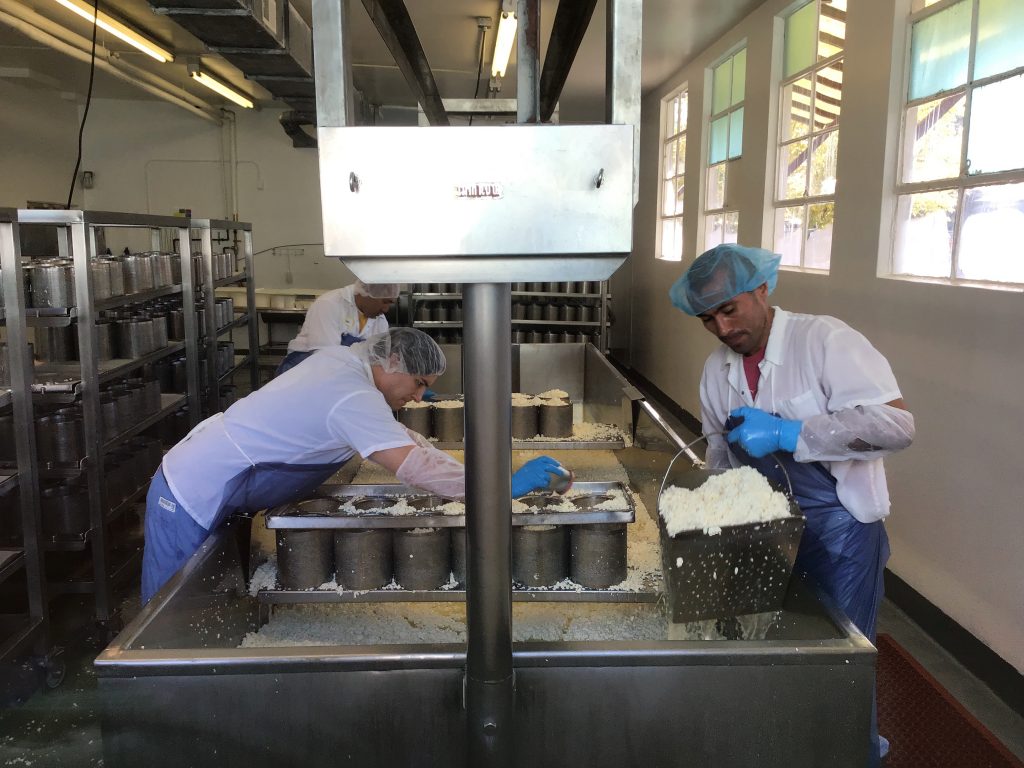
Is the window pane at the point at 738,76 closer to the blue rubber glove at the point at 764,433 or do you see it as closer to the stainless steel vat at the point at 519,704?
the blue rubber glove at the point at 764,433

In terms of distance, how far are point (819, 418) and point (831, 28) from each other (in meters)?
3.36

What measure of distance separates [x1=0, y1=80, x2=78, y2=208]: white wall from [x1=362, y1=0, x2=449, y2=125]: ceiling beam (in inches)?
282

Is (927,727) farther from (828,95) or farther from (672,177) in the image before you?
(672,177)

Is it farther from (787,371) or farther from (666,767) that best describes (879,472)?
(666,767)

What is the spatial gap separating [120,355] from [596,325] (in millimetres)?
4762

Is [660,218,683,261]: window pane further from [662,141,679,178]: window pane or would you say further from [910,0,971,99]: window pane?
[910,0,971,99]: window pane

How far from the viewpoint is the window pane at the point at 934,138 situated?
10.2 feet

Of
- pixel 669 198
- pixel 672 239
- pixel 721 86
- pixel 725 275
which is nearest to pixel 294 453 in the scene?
pixel 725 275

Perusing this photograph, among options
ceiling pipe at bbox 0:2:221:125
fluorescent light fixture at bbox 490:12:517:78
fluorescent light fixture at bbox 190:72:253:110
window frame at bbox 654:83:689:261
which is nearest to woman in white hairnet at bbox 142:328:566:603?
fluorescent light fixture at bbox 490:12:517:78

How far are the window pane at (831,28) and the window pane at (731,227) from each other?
1505mm

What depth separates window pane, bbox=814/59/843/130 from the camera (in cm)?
414

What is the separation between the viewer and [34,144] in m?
7.95

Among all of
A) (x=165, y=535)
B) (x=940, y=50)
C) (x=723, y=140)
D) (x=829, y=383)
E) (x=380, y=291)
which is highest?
(x=723, y=140)

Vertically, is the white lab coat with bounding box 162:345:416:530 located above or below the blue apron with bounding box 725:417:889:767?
above
